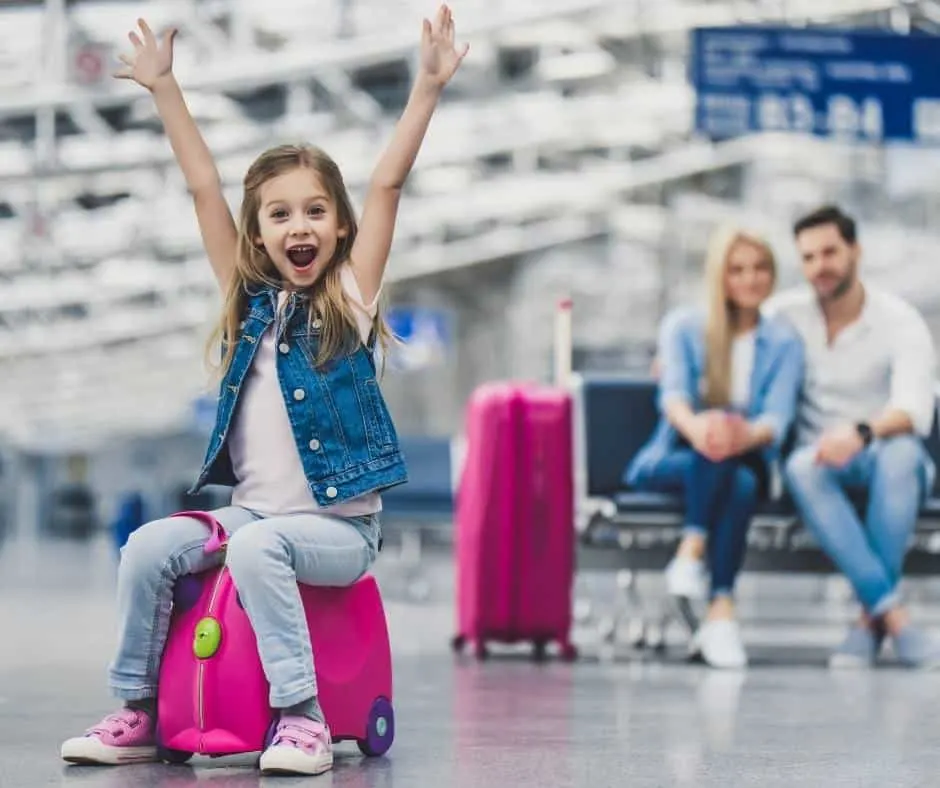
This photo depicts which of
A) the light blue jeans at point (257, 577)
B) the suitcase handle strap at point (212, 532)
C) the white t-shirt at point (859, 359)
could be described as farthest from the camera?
the white t-shirt at point (859, 359)

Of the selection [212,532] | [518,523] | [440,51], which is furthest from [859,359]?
[212,532]

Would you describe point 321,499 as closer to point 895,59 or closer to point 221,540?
point 221,540

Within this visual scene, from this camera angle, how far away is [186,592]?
3367 mm

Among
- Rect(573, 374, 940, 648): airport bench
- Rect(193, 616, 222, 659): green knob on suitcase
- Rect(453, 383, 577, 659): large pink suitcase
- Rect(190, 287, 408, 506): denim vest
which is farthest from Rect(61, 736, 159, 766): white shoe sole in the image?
Rect(573, 374, 940, 648): airport bench

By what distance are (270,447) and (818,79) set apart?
442 inches

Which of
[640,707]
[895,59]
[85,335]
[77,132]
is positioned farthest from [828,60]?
[85,335]

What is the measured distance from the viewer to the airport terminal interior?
390 centimetres

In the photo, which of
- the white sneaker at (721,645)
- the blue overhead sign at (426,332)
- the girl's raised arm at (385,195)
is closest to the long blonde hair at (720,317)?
the white sneaker at (721,645)

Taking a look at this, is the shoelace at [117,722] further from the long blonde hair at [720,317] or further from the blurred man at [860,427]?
the long blonde hair at [720,317]

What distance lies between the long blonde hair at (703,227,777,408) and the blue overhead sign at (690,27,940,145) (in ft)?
25.9

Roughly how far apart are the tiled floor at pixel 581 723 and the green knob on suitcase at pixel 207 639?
0.19 meters

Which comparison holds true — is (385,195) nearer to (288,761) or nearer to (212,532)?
(212,532)

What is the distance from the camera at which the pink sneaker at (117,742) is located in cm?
322

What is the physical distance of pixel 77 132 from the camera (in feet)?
89.4
